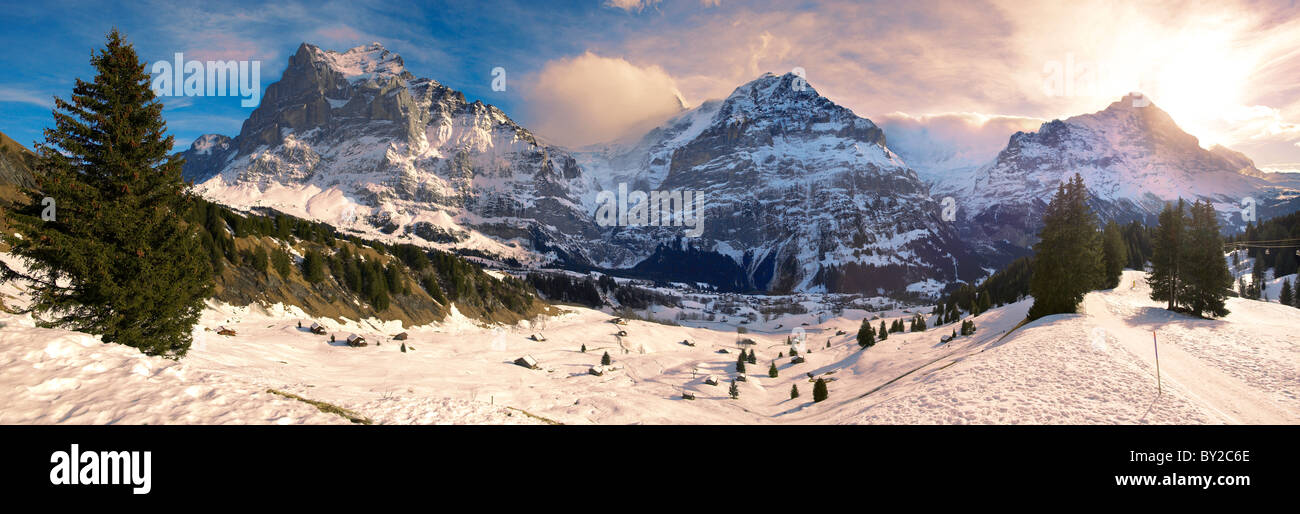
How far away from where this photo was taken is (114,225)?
1892 centimetres

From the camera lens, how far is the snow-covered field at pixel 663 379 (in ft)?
39.9

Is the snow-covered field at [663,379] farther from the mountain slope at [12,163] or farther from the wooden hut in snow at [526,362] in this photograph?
the mountain slope at [12,163]

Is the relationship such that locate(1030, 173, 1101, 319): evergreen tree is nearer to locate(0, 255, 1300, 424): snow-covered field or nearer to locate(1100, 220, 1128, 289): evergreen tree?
locate(0, 255, 1300, 424): snow-covered field

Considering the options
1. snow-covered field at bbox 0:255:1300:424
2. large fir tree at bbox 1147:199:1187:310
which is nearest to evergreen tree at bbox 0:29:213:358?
snow-covered field at bbox 0:255:1300:424

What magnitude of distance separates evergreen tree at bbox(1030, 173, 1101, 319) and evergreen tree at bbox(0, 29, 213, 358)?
57.8 meters

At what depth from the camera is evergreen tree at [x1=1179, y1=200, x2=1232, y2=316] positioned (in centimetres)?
4172

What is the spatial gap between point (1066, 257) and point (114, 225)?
203ft

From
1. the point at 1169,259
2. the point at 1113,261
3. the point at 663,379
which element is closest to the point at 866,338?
the point at 1113,261

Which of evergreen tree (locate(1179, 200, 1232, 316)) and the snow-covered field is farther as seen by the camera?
evergreen tree (locate(1179, 200, 1232, 316))

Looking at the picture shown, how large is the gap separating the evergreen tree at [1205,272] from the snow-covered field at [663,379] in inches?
68.3

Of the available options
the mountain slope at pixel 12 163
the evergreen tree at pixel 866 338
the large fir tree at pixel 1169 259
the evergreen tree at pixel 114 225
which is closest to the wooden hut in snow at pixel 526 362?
the evergreen tree at pixel 114 225

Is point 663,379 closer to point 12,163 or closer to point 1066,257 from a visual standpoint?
point 1066,257
